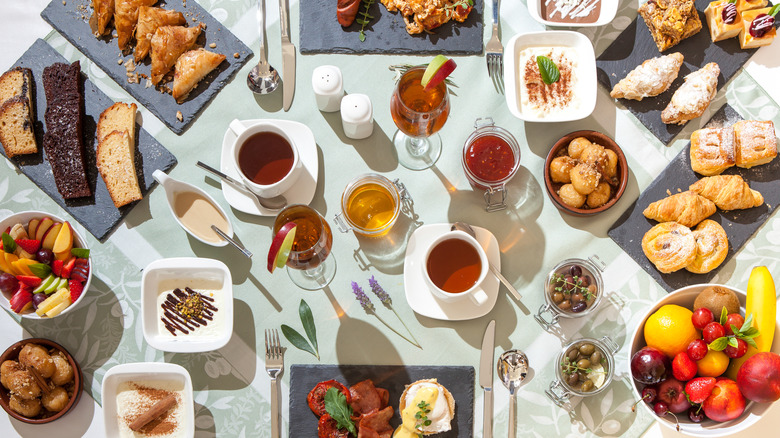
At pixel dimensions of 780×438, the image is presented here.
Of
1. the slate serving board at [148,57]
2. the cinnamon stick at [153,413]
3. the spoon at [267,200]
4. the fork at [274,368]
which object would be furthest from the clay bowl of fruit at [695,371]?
the slate serving board at [148,57]

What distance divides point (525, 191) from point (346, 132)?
0.71 m

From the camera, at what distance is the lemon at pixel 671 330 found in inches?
75.7

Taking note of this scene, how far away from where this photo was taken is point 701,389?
6.21ft

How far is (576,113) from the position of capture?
7.03 ft

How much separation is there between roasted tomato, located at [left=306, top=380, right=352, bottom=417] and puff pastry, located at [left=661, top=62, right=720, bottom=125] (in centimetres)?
156

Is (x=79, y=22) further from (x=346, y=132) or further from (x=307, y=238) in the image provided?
(x=307, y=238)

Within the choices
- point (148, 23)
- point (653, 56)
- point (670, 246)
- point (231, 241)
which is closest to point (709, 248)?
point (670, 246)

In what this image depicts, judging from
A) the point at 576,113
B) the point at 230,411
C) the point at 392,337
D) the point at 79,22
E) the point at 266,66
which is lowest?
the point at 230,411

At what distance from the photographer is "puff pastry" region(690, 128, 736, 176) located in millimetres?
2127

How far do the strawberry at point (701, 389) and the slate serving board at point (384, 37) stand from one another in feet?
4.58

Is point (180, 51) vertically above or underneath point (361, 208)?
above

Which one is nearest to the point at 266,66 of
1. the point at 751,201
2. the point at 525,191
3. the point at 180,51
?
the point at 180,51

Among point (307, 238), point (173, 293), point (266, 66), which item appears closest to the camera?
point (307, 238)

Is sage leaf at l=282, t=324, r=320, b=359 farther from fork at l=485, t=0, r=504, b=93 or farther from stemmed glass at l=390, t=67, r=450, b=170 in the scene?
fork at l=485, t=0, r=504, b=93
